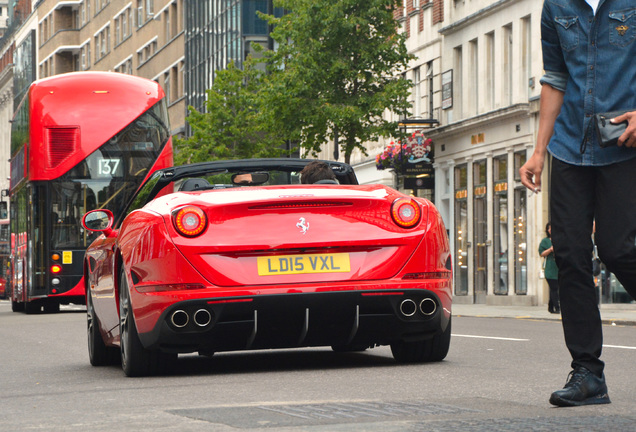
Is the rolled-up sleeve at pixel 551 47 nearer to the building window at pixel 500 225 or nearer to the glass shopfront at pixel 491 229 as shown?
the glass shopfront at pixel 491 229

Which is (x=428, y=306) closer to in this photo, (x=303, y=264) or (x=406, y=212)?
(x=406, y=212)

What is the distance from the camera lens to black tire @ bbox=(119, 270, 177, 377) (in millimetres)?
9211

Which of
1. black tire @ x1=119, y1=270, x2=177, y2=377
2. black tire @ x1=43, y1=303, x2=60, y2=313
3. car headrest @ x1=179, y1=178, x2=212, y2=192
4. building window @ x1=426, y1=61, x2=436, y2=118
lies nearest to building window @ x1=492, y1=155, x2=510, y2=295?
building window @ x1=426, y1=61, x2=436, y2=118

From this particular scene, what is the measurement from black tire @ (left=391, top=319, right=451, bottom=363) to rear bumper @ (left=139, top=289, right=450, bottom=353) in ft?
1.56

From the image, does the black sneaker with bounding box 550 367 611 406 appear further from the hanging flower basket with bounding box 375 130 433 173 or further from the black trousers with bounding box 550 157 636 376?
the hanging flower basket with bounding box 375 130 433 173

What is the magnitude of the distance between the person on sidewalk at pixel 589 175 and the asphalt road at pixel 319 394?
0.28 metres

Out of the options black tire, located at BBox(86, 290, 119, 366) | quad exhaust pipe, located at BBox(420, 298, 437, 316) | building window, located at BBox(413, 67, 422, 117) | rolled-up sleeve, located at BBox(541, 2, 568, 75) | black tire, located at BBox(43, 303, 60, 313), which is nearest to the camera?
rolled-up sleeve, located at BBox(541, 2, 568, 75)

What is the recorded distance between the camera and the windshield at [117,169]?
26594 millimetres

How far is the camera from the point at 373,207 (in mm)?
8945

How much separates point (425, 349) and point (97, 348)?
258 cm

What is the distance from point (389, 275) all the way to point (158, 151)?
18243 millimetres

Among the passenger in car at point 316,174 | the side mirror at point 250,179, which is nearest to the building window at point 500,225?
the side mirror at point 250,179

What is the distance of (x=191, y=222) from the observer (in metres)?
8.75

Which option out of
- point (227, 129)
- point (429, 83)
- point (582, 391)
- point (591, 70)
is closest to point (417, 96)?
point (429, 83)
